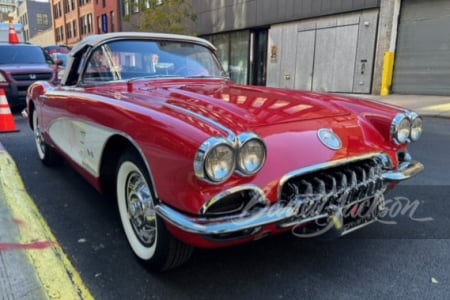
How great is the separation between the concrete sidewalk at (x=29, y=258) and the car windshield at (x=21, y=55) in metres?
7.08

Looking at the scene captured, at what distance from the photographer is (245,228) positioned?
179 centimetres

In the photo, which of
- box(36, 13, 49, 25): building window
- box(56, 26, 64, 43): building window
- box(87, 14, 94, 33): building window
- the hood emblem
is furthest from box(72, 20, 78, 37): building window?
the hood emblem

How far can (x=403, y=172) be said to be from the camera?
8.11ft

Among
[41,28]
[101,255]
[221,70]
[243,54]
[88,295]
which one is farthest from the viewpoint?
[41,28]

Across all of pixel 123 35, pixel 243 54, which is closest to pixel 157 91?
pixel 123 35

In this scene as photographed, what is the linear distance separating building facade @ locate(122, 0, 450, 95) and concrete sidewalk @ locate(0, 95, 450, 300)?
12.2 meters

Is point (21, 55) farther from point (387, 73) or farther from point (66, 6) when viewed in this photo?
point (66, 6)

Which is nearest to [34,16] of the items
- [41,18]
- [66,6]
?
[41,18]

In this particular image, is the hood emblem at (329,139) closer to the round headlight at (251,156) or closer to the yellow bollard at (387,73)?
the round headlight at (251,156)

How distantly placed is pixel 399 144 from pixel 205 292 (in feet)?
5.44

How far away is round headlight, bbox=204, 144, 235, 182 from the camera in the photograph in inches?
69.9

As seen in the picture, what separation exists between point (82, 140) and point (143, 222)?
101cm

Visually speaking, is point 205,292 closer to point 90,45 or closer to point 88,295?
point 88,295

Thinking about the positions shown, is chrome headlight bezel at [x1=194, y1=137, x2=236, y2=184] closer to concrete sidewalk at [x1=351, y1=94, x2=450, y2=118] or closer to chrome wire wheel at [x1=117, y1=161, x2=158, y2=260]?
chrome wire wheel at [x1=117, y1=161, x2=158, y2=260]
